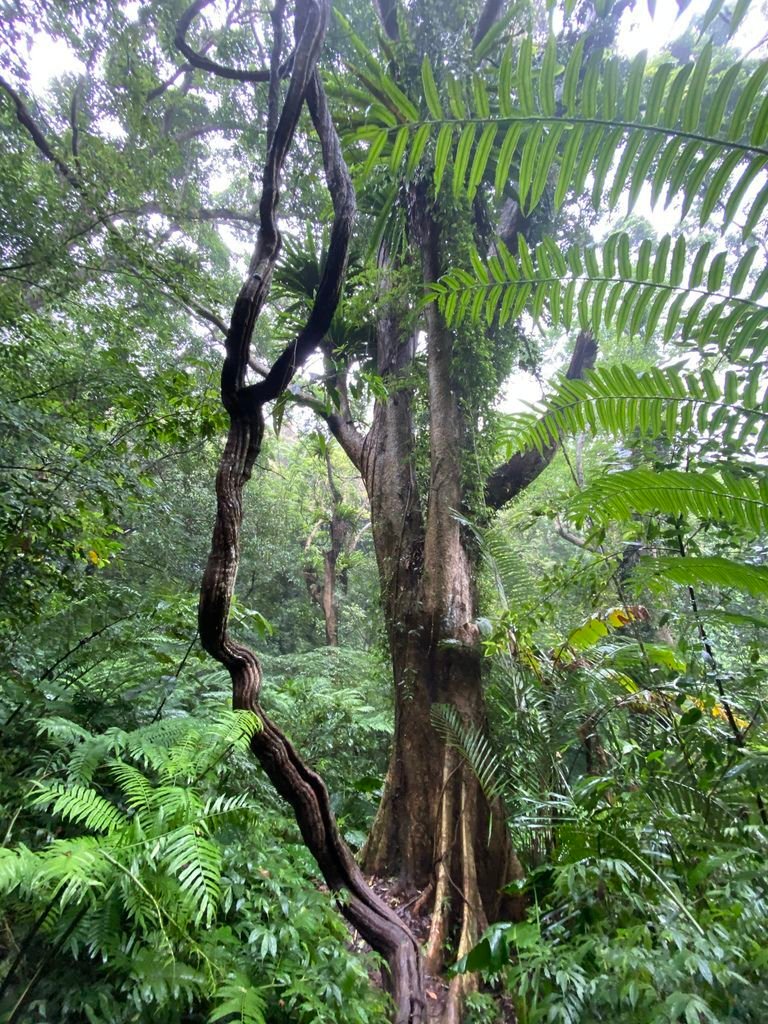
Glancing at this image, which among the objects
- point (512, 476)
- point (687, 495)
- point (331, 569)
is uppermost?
point (331, 569)

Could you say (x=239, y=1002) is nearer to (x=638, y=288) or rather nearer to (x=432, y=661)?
(x=432, y=661)

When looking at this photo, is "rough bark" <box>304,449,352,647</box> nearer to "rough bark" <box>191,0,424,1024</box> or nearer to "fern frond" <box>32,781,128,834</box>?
"rough bark" <box>191,0,424,1024</box>

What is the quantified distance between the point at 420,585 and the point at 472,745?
2.67ft

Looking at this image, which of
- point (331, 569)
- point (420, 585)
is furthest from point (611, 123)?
point (331, 569)

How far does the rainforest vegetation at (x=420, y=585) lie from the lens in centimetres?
95

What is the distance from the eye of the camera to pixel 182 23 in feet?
6.70

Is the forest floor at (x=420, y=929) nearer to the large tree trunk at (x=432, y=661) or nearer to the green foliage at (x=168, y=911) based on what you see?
the large tree trunk at (x=432, y=661)

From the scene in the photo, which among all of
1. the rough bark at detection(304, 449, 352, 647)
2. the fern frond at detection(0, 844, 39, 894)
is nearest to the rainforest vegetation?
the fern frond at detection(0, 844, 39, 894)

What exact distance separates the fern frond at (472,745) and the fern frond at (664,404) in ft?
4.31

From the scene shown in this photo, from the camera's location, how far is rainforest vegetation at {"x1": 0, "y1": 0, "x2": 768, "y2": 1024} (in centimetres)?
95

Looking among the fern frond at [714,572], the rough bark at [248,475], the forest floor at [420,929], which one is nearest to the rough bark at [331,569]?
the forest floor at [420,929]

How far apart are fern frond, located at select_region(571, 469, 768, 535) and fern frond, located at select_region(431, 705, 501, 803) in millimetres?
1177

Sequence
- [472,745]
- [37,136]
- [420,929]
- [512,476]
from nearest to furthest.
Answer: [420,929] → [472,745] → [512,476] → [37,136]

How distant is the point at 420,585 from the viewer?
253cm
